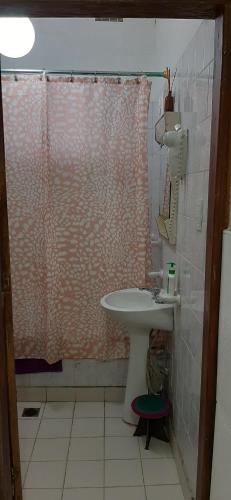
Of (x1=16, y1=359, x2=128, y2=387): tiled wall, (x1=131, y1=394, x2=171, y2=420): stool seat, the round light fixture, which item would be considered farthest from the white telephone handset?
(x1=16, y1=359, x2=128, y2=387): tiled wall

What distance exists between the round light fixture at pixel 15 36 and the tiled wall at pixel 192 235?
861mm

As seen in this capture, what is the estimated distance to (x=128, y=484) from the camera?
1.74 m

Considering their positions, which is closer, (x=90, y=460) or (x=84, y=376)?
(x=90, y=460)

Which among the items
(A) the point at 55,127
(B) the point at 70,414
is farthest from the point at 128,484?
(A) the point at 55,127

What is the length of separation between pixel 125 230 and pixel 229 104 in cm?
136

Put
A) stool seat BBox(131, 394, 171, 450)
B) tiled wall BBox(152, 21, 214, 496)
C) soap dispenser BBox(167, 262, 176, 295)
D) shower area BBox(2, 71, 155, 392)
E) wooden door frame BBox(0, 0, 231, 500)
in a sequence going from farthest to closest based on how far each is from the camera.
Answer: shower area BBox(2, 71, 155, 392) → stool seat BBox(131, 394, 171, 450) → soap dispenser BBox(167, 262, 176, 295) → tiled wall BBox(152, 21, 214, 496) → wooden door frame BBox(0, 0, 231, 500)

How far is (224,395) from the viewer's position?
966mm

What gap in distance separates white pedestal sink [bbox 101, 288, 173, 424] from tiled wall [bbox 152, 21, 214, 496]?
0.34 ft

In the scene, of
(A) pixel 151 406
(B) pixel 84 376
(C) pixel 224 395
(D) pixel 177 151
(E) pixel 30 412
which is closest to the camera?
(C) pixel 224 395

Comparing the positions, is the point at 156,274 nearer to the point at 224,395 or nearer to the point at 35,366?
the point at 35,366

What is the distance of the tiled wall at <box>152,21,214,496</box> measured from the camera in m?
1.30

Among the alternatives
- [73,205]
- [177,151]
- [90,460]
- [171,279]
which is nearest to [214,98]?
[177,151]

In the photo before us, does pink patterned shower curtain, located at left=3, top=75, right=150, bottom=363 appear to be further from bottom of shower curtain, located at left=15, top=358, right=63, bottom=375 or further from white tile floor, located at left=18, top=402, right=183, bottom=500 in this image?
white tile floor, located at left=18, top=402, right=183, bottom=500

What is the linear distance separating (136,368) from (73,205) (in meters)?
1.05
